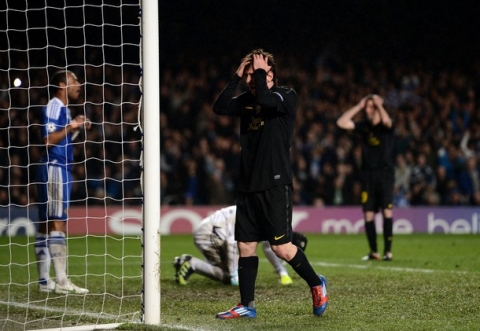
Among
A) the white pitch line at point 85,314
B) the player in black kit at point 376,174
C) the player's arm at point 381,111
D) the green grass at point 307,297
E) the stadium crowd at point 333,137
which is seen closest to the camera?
the white pitch line at point 85,314

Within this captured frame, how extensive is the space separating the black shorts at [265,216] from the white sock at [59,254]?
278 cm

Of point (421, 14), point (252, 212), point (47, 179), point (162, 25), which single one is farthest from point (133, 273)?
point (421, 14)

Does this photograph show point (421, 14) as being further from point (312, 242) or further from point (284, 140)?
point (284, 140)

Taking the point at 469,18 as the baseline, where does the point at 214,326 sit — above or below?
below

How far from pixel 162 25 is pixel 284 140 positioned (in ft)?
57.7

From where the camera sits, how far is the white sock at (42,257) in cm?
882

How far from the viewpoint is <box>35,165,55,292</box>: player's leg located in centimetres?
874

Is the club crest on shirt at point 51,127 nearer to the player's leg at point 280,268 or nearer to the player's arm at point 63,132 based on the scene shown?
the player's arm at point 63,132

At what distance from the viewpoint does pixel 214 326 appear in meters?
6.05

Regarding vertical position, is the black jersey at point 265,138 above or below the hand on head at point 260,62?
below

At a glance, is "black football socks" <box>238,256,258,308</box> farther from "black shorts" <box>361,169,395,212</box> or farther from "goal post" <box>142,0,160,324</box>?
"black shorts" <box>361,169,395,212</box>

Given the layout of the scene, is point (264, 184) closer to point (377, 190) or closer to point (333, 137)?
point (377, 190)

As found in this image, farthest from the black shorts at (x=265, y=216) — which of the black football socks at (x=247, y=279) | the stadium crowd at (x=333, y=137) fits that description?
the stadium crowd at (x=333, y=137)

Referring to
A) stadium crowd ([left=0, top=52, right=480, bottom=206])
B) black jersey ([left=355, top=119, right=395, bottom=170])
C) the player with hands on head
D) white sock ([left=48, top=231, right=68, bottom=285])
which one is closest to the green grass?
the player with hands on head
